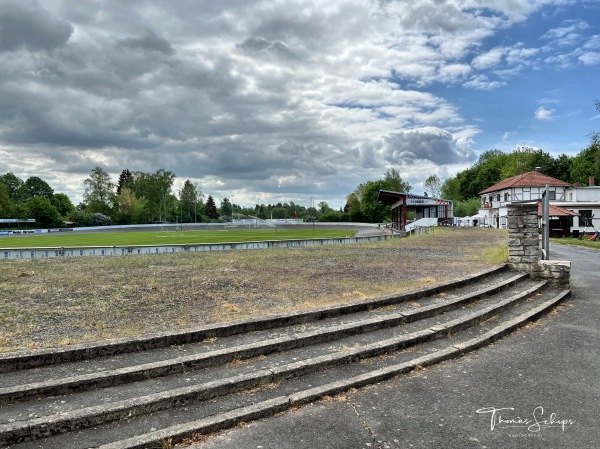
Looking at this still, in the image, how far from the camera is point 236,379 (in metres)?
4.58

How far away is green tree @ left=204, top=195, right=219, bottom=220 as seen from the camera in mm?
127812

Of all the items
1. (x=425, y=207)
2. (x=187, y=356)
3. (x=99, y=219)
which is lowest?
(x=187, y=356)

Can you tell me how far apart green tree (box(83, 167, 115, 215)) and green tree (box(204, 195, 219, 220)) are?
37090mm

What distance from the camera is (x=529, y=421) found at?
159 inches

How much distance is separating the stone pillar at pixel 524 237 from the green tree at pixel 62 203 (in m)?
112

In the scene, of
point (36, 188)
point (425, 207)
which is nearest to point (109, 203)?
point (36, 188)

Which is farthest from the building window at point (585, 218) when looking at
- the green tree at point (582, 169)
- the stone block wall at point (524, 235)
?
the stone block wall at point (524, 235)

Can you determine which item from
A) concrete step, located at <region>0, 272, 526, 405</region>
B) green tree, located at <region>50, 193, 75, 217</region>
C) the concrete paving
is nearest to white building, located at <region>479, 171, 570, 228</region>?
concrete step, located at <region>0, 272, 526, 405</region>

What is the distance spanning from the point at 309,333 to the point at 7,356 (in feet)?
12.5

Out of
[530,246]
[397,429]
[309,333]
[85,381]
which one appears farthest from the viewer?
[530,246]

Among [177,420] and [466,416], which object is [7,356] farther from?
[466,416]

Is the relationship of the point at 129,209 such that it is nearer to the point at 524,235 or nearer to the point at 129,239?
the point at 129,239

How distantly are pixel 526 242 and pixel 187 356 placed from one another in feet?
33.4

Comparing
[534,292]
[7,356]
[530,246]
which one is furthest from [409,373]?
[530,246]
